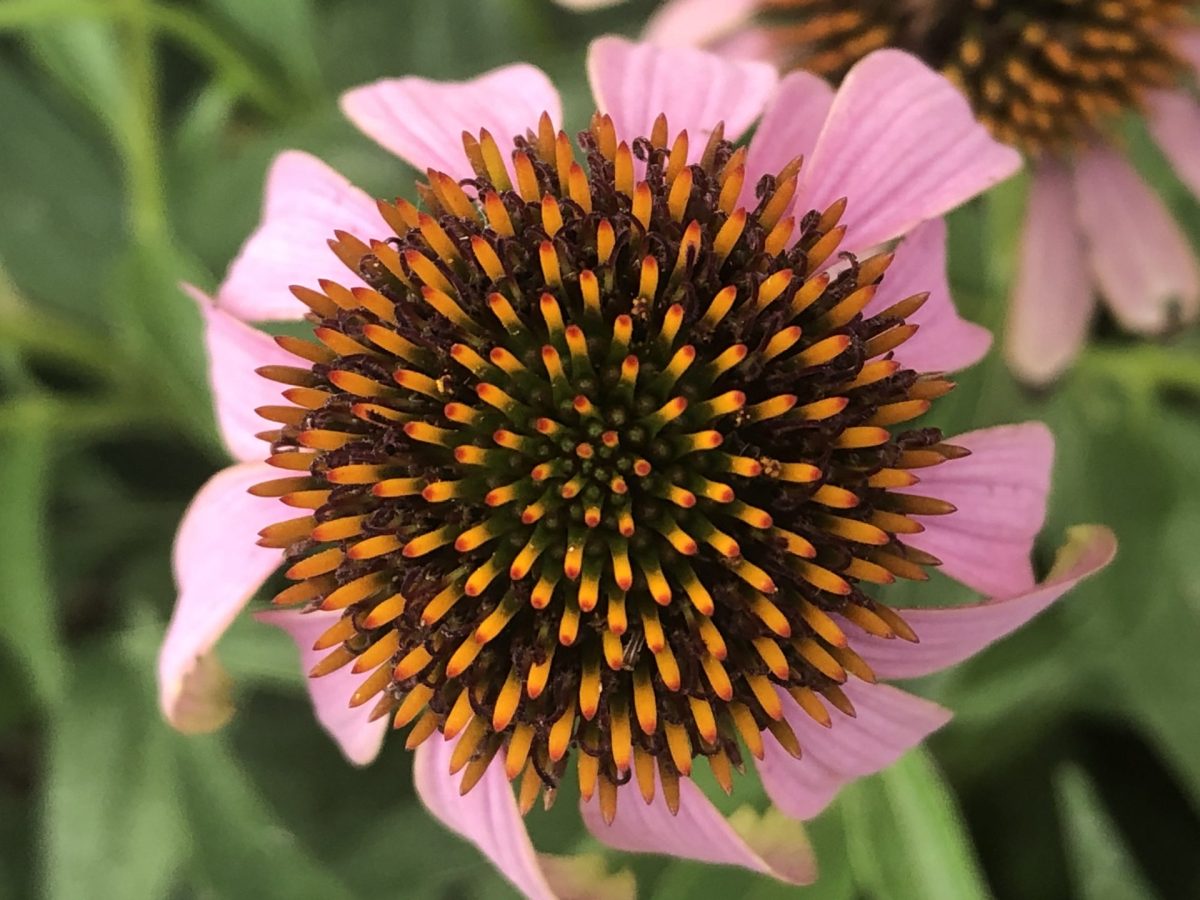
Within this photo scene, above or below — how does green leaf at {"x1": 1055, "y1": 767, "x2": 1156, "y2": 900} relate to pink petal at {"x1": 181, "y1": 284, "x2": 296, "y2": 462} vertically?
below

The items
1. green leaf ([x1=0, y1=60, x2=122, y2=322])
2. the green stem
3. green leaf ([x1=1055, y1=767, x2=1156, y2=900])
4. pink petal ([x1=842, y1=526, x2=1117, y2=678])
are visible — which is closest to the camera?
pink petal ([x1=842, y1=526, x2=1117, y2=678])

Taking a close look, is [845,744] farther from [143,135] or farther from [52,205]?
[52,205]

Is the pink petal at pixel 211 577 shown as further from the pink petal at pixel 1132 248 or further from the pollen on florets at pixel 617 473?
the pink petal at pixel 1132 248

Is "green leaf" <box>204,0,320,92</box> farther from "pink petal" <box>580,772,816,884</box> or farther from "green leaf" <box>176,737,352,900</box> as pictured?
"pink petal" <box>580,772,816,884</box>

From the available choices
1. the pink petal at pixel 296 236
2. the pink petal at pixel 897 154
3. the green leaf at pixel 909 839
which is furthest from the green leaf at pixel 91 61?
the green leaf at pixel 909 839

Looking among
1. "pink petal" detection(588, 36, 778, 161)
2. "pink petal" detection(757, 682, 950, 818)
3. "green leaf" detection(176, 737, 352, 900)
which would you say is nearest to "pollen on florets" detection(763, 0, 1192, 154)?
"pink petal" detection(588, 36, 778, 161)

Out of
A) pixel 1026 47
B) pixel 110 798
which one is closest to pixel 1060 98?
pixel 1026 47

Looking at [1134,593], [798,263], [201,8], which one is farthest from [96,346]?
[1134,593]

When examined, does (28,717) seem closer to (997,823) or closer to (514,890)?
(514,890)
